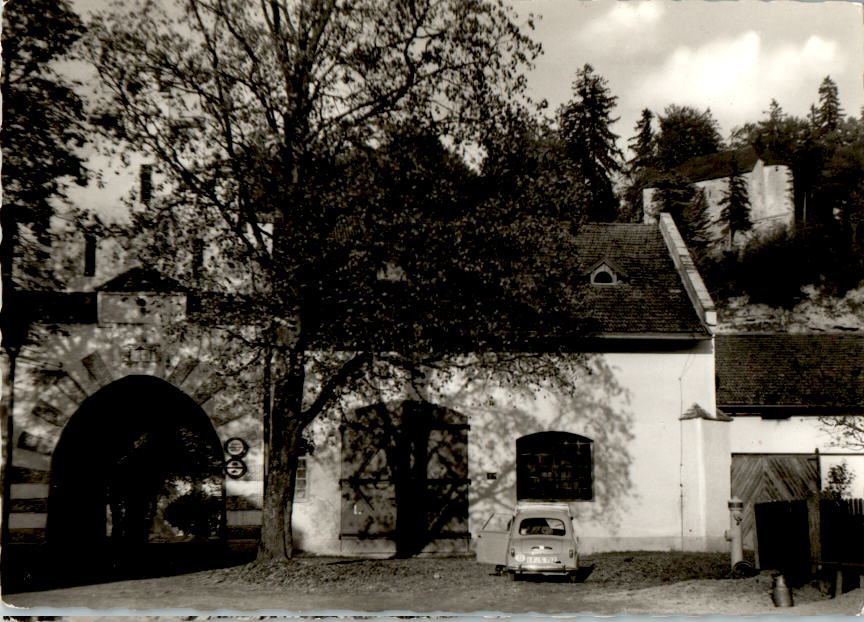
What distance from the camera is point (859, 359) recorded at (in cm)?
1666

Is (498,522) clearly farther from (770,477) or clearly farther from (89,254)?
(89,254)

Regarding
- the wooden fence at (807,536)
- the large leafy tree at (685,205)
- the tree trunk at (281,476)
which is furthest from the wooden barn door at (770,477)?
the tree trunk at (281,476)

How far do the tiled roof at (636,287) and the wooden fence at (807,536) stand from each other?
4.17 meters

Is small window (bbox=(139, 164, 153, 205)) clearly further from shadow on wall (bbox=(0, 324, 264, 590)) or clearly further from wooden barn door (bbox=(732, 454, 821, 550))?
wooden barn door (bbox=(732, 454, 821, 550))

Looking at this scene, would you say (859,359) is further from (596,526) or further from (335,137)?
(335,137)

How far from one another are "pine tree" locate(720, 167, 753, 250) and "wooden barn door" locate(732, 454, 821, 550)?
284 inches

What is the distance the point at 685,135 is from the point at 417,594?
9008mm

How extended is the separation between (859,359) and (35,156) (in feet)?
44.6

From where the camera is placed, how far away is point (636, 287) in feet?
53.7

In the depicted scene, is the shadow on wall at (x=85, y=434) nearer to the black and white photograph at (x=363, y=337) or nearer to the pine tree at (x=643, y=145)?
the black and white photograph at (x=363, y=337)

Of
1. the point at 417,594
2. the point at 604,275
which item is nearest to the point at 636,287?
the point at 604,275

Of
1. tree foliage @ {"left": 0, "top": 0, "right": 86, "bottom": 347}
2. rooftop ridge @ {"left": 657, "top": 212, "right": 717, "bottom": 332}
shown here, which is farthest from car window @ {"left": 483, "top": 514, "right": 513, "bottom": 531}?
tree foliage @ {"left": 0, "top": 0, "right": 86, "bottom": 347}

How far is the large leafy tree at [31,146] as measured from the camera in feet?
32.1

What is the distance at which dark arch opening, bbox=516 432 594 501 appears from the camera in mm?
14844
